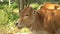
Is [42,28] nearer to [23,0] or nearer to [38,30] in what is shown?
[38,30]

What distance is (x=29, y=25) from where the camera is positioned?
23.4ft

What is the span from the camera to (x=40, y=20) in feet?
24.6

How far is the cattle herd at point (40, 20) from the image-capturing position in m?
7.01

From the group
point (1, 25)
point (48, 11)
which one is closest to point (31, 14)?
point (48, 11)

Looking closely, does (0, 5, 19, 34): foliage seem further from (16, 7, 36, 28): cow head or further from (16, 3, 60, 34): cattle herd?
(16, 7, 36, 28): cow head

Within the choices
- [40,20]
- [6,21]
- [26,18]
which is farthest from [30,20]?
[6,21]

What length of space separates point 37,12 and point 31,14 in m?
0.33

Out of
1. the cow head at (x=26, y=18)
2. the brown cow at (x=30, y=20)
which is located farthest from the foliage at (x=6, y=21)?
the cow head at (x=26, y=18)

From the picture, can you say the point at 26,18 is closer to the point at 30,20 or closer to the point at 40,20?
the point at 30,20

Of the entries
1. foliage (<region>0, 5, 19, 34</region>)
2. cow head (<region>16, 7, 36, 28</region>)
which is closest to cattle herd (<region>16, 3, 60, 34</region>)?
cow head (<region>16, 7, 36, 28</region>)

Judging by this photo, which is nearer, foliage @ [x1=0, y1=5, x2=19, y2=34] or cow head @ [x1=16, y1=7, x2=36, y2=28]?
cow head @ [x1=16, y1=7, x2=36, y2=28]

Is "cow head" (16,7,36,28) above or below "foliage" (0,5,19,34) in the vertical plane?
above

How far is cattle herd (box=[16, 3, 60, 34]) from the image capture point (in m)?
7.01

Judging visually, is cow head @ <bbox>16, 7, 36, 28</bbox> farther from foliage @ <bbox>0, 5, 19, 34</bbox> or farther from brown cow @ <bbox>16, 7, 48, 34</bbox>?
foliage @ <bbox>0, 5, 19, 34</bbox>
